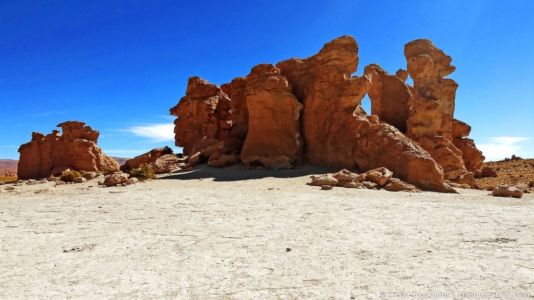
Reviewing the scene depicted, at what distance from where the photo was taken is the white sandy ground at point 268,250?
353 centimetres

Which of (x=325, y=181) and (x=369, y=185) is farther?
(x=325, y=181)

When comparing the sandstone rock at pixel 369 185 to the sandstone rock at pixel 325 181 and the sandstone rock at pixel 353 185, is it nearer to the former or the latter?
the sandstone rock at pixel 353 185

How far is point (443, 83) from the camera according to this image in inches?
930

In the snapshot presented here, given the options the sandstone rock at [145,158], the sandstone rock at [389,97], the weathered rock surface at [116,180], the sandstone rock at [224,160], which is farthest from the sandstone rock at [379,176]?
the sandstone rock at [145,158]

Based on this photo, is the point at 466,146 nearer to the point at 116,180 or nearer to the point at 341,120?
the point at 341,120

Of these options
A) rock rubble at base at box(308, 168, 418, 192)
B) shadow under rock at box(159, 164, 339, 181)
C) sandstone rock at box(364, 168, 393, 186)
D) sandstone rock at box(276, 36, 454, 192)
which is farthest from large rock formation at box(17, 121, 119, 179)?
sandstone rock at box(364, 168, 393, 186)

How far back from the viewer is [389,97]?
870 inches

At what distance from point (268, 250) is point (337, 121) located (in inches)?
476

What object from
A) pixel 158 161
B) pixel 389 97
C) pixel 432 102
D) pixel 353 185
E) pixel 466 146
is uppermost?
pixel 389 97

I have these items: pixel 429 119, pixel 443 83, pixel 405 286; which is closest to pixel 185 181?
pixel 405 286

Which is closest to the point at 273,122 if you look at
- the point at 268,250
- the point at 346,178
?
the point at 346,178

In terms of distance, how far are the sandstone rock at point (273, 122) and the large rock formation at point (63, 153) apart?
10974 mm

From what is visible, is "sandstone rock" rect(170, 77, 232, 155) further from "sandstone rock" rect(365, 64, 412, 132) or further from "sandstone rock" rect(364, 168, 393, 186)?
"sandstone rock" rect(364, 168, 393, 186)

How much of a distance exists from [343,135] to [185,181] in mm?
7048
